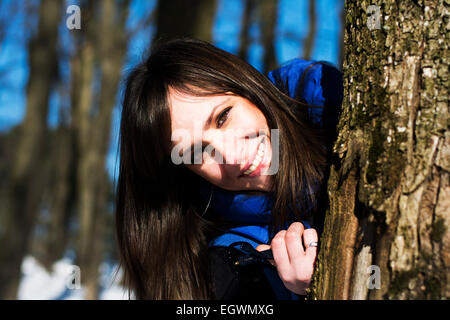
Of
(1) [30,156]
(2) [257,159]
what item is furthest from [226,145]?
(1) [30,156]

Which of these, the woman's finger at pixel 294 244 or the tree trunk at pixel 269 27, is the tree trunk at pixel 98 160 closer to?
the tree trunk at pixel 269 27

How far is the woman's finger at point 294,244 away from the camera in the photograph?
1299mm

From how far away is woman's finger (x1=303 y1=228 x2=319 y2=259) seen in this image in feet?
4.18

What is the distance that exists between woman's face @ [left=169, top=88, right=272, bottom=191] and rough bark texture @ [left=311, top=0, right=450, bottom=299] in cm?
49

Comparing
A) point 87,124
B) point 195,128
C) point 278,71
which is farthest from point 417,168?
point 87,124

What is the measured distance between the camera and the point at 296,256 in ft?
4.27

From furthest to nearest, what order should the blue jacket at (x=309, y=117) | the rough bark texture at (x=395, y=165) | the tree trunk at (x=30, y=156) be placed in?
1. the tree trunk at (x=30, y=156)
2. the blue jacket at (x=309, y=117)
3. the rough bark texture at (x=395, y=165)

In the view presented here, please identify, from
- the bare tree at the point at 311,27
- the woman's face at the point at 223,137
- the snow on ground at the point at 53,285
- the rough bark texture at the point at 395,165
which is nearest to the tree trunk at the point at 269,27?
the bare tree at the point at 311,27

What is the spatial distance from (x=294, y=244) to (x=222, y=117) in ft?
1.82

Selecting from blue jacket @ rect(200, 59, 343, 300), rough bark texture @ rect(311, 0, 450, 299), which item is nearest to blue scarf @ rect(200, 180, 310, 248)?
blue jacket @ rect(200, 59, 343, 300)

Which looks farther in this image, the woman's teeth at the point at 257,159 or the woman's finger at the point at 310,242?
the woman's teeth at the point at 257,159

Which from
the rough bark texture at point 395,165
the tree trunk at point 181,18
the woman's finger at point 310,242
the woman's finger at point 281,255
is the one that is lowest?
the woman's finger at point 281,255
